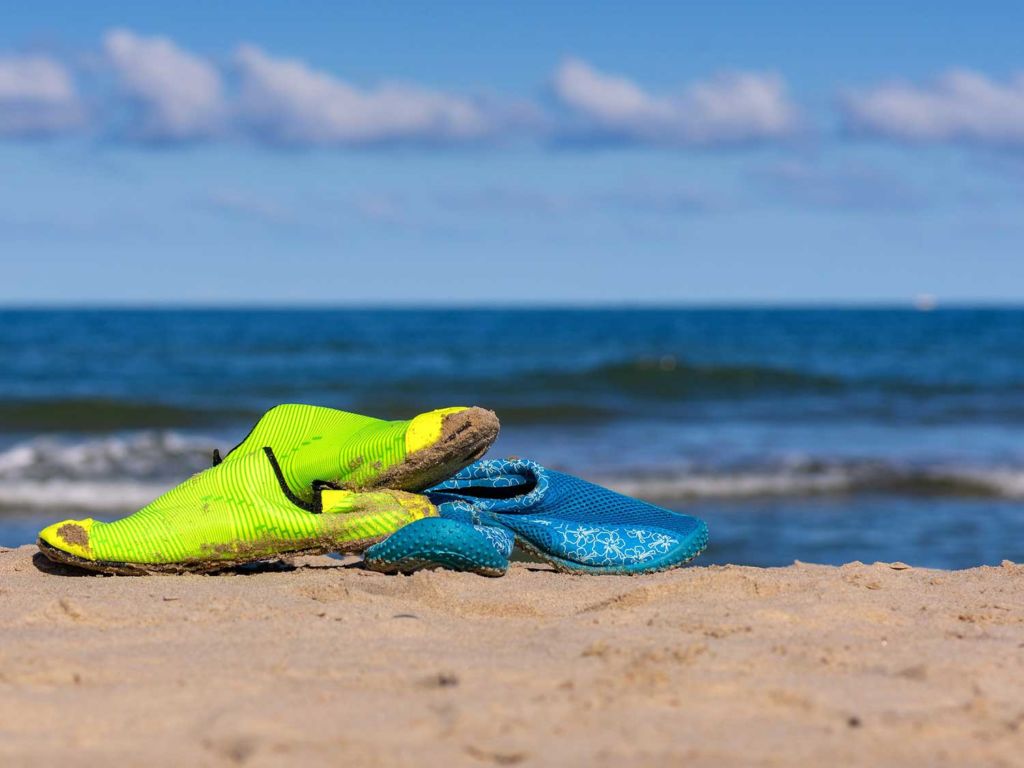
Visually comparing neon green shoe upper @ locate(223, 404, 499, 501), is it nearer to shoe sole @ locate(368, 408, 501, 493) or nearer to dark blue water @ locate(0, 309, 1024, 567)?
shoe sole @ locate(368, 408, 501, 493)

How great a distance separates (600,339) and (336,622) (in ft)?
98.1

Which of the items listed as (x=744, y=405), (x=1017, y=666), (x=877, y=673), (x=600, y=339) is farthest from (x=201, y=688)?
(x=600, y=339)

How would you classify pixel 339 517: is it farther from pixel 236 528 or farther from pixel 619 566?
pixel 619 566

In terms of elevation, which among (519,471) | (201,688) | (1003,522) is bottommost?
(1003,522)

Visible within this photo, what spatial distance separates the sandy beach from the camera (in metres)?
1.87

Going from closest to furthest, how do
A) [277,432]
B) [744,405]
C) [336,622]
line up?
[336,622] < [277,432] < [744,405]

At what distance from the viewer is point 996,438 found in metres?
11.5

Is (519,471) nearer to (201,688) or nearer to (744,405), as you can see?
(201,688)

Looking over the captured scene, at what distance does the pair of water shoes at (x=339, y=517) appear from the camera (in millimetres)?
3217

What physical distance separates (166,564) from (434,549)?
0.74 m

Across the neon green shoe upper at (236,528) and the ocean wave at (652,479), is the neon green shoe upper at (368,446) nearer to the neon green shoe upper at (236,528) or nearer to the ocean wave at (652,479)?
the neon green shoe upper at (236,528)

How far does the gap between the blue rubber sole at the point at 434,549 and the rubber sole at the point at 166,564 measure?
0.23 ft

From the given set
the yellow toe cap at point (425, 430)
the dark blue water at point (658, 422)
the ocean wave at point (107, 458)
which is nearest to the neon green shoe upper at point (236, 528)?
the yellow toe cap at point (425, 430)

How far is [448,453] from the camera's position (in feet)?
10.4
